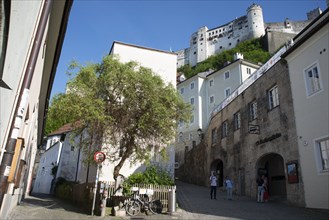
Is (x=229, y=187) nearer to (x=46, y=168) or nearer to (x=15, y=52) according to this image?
(x=15, y=52)

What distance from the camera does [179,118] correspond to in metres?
15.4

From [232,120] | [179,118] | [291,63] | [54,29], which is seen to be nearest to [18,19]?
[54,29]

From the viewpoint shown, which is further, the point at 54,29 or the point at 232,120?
the point at 232,120

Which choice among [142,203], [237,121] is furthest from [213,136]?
[142,203]

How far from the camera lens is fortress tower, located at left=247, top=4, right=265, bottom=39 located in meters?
89.7

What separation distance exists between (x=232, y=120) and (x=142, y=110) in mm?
12496

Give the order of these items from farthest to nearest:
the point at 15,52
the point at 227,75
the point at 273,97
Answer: the point at 227,75
the point at 273,97
the point at 15,52

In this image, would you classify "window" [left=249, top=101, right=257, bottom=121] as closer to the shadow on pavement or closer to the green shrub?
the green shrub

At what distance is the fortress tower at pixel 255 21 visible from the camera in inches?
3531

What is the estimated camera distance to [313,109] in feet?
45.3

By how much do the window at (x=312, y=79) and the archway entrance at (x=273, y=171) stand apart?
575cm

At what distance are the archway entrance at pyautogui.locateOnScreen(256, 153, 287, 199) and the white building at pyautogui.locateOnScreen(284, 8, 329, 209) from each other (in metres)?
4.48

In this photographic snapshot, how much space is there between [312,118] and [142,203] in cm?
946

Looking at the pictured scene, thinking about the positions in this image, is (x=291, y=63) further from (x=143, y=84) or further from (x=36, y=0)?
(x=36, y=0)
